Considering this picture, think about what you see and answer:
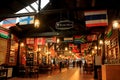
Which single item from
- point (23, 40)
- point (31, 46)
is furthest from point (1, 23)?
point (31, 46)

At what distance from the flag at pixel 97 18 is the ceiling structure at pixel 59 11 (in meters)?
0.35

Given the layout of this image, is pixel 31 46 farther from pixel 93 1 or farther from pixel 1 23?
pixel 93 1

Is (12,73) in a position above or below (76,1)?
below

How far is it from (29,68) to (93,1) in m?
9.36

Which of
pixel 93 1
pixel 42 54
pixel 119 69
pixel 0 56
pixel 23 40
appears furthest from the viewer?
pixel 42 54

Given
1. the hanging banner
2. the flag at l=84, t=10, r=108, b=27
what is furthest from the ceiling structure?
the hanging banner

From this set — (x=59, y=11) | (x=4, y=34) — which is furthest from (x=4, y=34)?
(x=59, y=11)

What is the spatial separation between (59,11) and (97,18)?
1935mm

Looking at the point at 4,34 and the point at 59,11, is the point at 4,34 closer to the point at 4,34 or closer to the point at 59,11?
the point at 4,34

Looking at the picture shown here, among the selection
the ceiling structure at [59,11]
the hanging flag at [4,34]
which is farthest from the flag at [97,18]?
the hanging flag at [4,34]

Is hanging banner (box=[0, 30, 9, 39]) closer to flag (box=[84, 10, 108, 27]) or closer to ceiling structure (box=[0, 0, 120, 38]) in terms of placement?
ceiling structure (box=[0, 0, 120, 38])

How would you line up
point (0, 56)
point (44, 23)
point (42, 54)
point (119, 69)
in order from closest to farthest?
point (119, 69) < point (0, 56) < point (44, 23) < point (42, 54)

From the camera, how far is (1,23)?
518 inches

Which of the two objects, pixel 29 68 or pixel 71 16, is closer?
pixel 29 68
